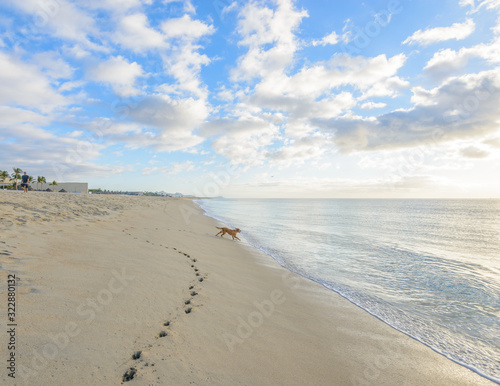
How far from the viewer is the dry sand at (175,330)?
3.13m

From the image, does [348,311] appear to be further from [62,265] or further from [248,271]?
[62,265]

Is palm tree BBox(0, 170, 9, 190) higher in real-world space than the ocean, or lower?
higher

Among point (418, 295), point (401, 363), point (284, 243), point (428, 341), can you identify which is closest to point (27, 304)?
→ point (401, 363)

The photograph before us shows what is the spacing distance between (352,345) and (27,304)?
5966 mm

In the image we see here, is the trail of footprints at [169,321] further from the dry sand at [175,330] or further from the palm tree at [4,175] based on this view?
the palm tree at [4,175]

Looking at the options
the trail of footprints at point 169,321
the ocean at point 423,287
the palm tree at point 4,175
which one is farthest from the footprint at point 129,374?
the palm tree at point 4,175

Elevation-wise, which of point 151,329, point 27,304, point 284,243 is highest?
point 27,304

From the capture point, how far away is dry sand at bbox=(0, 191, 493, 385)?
10.3 feet

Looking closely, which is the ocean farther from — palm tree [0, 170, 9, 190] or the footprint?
palm tree [0, 170, 9, 190]

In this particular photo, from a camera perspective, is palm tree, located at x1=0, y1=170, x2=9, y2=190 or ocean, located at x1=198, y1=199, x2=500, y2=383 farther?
palm tree, located at x1=0, y1=170, x2=9, y2=190

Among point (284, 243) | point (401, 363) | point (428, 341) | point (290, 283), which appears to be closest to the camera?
point (401, 363)

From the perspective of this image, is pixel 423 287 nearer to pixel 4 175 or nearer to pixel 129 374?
pixel 129 374

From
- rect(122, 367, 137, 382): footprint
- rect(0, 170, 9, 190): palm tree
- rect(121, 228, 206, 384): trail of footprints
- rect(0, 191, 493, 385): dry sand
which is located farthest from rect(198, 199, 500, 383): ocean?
rect(0, 170, 9, 190): palm tree

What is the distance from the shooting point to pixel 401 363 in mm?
4438
